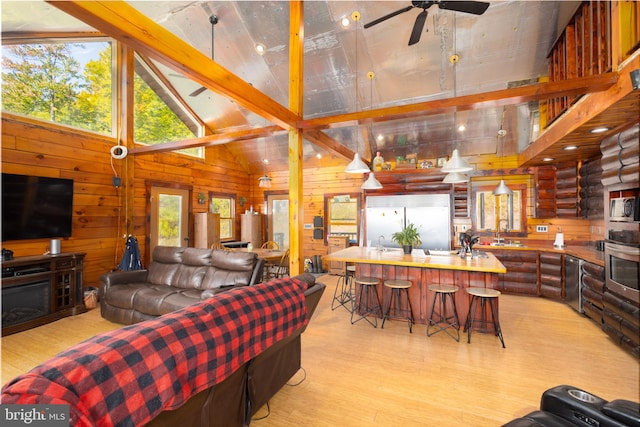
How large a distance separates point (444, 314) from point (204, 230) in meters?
5.08

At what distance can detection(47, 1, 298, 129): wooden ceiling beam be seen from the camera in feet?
5.28

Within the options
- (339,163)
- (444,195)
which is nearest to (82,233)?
(339,163)

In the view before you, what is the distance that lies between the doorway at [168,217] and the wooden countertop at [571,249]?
5.99 metres

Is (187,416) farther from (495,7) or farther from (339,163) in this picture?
(339,163)

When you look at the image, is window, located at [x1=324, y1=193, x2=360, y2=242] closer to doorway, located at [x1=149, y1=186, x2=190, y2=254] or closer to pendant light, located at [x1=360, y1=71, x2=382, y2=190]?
pendant light, located at [x1=360, y1=71, x2=382, y2=190]

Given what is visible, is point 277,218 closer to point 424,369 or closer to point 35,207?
point 35,207

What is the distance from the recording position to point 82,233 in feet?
15.1

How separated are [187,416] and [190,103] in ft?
21.2

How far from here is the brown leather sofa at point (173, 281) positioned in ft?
11.1

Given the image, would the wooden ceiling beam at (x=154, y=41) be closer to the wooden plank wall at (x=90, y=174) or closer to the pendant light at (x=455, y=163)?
the pendant light at (x=455, y=163)

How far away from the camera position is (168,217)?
611 centimetres

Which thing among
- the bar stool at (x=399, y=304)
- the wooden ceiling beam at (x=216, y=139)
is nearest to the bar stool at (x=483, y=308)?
the bar stool at (x=399, y=304)

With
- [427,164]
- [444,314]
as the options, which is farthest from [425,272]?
[427,164]

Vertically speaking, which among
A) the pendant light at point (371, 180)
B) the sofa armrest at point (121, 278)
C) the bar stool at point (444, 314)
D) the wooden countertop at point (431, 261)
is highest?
the pendant light at point (371, 180)
